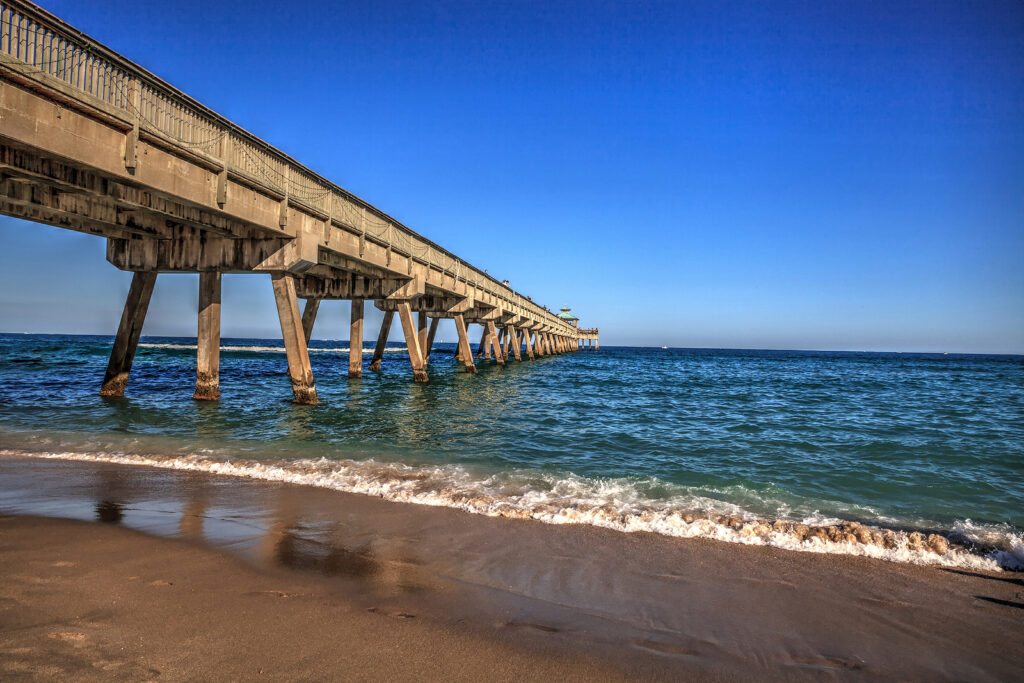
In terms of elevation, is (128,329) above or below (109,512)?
above

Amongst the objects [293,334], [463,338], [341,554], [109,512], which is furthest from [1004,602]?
[463,338]

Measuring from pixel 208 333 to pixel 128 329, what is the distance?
2.97 meters

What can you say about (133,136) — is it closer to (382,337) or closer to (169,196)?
(169,196)

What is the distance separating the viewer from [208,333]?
14648 mm

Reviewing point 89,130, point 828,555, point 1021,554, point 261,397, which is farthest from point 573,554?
point 261,397

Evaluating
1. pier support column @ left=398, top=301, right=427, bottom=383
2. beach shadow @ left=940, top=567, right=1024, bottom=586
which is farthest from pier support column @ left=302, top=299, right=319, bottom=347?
beach shadow @ left=940, top=567, right=1024, bottom=586

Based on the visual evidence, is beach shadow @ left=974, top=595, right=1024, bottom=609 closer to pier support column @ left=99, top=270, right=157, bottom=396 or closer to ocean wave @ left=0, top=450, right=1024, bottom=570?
ocean wave @ left=0, top=450, right=1024, bottom=570

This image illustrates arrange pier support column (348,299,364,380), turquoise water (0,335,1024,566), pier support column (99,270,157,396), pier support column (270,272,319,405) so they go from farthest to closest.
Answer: pier support column (348,299,364,380) → pier support column (99,270,157,396) → pier support column (270,272,319,405) → turquoise water (0,335,1024,566)

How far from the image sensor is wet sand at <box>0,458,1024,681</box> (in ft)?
9.37

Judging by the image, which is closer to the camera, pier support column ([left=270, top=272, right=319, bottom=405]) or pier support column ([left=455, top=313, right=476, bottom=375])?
pier support column ([left=270, top=272, right=319, bottom=405])

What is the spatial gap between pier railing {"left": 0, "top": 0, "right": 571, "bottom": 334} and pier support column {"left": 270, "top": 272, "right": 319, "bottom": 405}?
2.29 meters

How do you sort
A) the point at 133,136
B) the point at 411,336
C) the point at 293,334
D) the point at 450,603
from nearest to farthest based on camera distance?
the point at 450,603
the point at 133,136
the point at 293,334
the point at 411,336

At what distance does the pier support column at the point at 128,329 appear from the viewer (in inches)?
595

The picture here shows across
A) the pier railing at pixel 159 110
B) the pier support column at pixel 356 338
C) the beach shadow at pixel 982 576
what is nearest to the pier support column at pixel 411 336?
the pier support column at pixel 356 338
